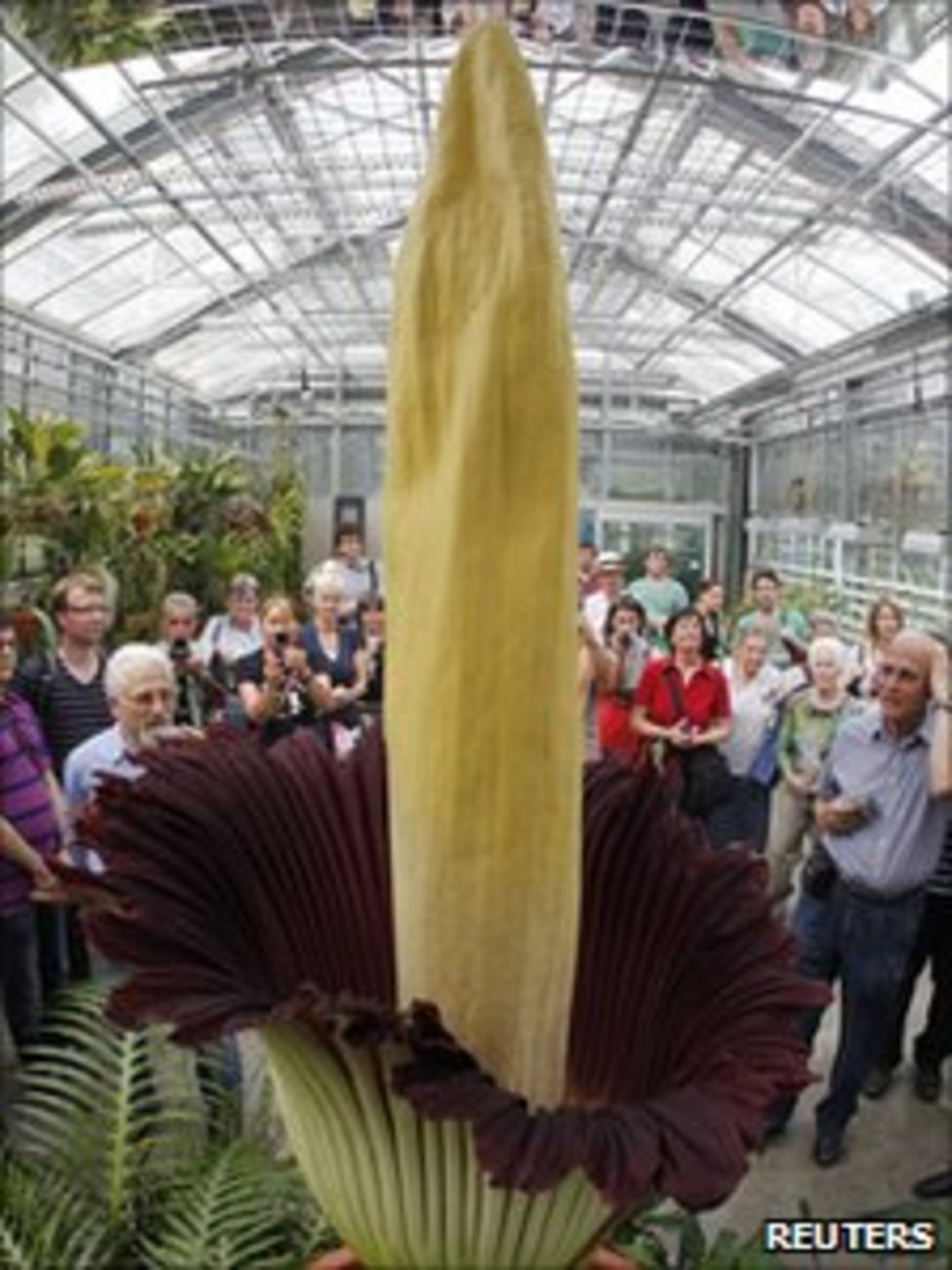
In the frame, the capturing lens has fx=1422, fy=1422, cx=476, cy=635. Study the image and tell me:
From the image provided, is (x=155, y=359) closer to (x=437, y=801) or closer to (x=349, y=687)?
(x=349, y=687)

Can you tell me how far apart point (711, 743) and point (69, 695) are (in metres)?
1.66

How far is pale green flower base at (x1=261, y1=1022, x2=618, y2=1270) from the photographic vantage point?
1.29 ft

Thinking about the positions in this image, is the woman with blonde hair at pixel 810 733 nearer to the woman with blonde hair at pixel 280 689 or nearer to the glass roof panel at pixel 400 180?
the woman with blonde hair at pixel 280 689

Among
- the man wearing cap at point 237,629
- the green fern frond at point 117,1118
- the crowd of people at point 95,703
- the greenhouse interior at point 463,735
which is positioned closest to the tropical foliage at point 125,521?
the greenhouse interior at point 463,735

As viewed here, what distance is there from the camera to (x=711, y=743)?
3730 millimetres

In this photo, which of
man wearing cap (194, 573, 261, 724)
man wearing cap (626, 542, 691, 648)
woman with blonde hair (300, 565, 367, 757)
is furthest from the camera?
man wearing cap (626, 542, 691, 648)

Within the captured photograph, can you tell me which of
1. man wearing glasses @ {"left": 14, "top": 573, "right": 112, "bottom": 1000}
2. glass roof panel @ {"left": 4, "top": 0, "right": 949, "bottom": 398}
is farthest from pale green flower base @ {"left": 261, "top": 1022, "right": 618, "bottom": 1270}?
glass roof panel @ {"left": 4, "top": 0, "right": 949, "bottom": 398}

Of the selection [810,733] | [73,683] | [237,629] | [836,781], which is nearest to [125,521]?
[237,629]

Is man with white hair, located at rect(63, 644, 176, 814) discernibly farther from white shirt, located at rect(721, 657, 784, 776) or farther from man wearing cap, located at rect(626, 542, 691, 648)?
man wearing cap, located at rect(626, 542, 691, 648)

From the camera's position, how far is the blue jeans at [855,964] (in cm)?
272

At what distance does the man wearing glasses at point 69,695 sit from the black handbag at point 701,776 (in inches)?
58.5

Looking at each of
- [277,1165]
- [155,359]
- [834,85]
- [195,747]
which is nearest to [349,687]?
[277,1165]

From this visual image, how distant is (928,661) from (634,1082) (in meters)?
2.35

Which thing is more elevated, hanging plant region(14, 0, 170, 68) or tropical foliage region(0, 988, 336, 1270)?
hanging plant region(14, 0, 170, 68)
